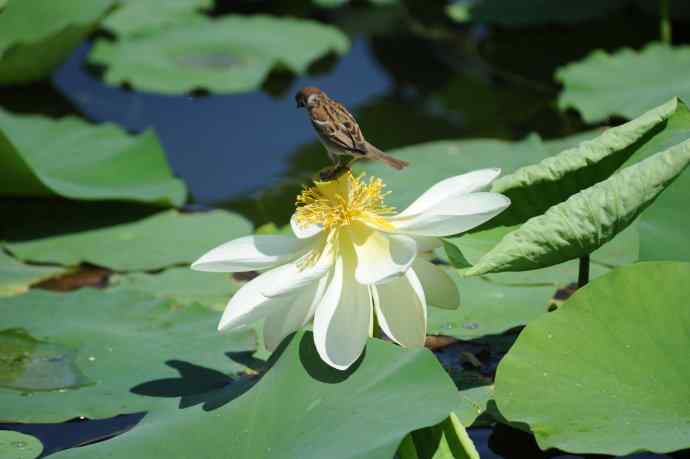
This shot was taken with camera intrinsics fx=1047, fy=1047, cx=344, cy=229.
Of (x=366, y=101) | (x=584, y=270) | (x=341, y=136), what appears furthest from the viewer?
(x=366, y=101)

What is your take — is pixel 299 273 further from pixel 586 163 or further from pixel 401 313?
pixel 586 163

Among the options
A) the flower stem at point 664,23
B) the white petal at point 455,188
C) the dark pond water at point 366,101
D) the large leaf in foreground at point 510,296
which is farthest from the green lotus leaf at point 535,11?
the white petal at point 455,188

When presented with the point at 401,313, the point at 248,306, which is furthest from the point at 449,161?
the point at 248,306

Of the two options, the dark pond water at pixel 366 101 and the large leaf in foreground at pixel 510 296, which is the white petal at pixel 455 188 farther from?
the dark pond water at pixel 366 101

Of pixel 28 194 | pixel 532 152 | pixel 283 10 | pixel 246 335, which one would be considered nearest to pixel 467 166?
pixel 532 152

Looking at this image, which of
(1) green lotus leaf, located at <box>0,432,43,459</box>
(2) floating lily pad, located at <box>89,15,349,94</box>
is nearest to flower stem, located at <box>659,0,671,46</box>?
(2) floating lily pad, located at <box>89,15,349,94</box>

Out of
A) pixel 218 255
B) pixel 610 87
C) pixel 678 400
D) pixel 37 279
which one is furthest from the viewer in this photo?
pixel 610 87

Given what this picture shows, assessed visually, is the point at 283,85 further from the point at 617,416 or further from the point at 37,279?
the point at 617,416
